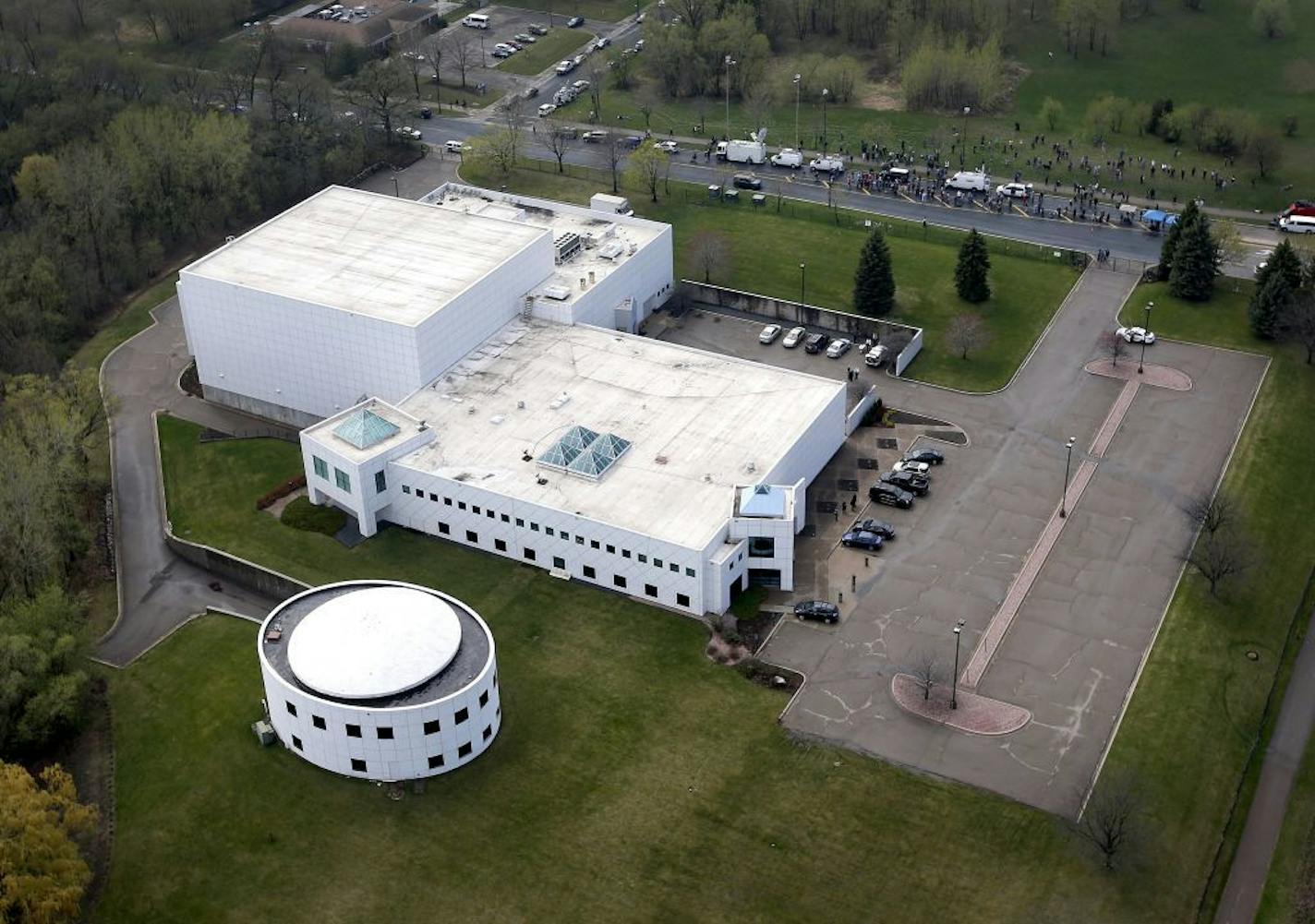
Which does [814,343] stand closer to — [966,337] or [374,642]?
[966,337]

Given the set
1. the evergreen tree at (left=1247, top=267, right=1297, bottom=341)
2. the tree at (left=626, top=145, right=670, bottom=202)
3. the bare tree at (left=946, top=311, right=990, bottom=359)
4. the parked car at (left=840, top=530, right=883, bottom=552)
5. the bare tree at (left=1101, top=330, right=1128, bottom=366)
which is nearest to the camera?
the parked car at (left=840, top=530, right=883, bottom=552)

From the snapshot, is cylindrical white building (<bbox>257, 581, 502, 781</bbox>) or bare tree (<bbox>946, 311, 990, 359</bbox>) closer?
cylindrical white building (<bbox>257, 581, 502, 781</bbox>)

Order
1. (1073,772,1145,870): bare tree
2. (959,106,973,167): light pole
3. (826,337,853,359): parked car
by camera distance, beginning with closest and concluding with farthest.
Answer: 1. (1073,772,1145,870): bare tree
2. (826,337,853,359): parked car
3. (959,106,973,167): light pole

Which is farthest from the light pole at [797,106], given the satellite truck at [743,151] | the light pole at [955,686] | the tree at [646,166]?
the light pole at [955,686]

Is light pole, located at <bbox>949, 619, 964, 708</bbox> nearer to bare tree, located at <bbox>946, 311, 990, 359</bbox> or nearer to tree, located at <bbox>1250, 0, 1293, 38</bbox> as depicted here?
bare tree, located at <bbox>946, 311, 990, 359</bbox>

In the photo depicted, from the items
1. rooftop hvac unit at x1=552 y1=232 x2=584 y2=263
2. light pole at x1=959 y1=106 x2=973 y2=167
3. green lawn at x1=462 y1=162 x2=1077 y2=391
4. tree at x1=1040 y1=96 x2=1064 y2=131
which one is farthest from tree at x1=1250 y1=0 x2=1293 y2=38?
rooftop hvac unit at x1=552 y1=232 x2=584 y2=263

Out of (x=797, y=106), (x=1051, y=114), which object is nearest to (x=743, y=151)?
(x=797, y=106)
